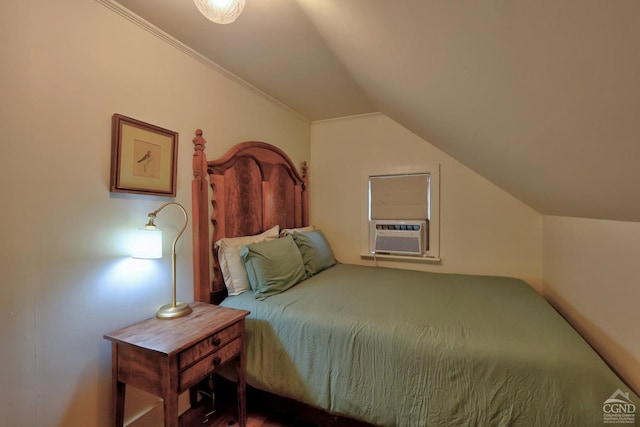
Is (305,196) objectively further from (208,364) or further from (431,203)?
(208,364)

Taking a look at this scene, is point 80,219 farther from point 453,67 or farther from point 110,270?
point 453,67

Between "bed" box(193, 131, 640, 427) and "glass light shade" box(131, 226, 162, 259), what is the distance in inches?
16.9

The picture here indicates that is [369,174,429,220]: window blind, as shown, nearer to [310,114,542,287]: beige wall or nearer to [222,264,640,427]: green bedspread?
[310,114,542,287]: beige wall

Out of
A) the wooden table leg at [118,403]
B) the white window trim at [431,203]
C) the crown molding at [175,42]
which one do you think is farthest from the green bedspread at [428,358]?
the crown molding at [175,42]

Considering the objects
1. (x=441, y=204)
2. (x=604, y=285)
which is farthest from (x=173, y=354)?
(x=441, y=204)

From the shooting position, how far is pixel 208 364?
1.33m

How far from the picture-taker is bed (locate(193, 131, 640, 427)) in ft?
3.51

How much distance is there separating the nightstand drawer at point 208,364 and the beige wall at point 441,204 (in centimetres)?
187

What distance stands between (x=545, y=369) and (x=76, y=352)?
203 centimetres

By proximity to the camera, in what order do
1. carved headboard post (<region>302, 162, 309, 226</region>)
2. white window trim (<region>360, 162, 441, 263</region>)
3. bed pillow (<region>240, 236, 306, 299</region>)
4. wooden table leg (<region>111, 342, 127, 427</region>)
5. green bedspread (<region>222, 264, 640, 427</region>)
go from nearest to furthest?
green bedspread (<region>222, 264, 640, 427</region>) → wooden table leg (<region>111, 342, 127, 427</region>) → bed pillow (<region>240, 236, 306, 299</region>) → white window trim (<region>360, 162, 441, 263</region>) → carved headboard post (<region>302, 162, 309, 226</region>)

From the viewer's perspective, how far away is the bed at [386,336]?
107 cm

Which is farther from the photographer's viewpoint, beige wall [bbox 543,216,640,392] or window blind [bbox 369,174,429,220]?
window blind [bbox 369,174,429,220]

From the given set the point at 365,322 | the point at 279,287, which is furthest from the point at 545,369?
the point at 279,287

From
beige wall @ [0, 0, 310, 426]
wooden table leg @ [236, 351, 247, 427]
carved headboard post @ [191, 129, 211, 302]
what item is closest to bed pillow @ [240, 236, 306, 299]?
carved headboard post @ [191, 129, 211, 302]
